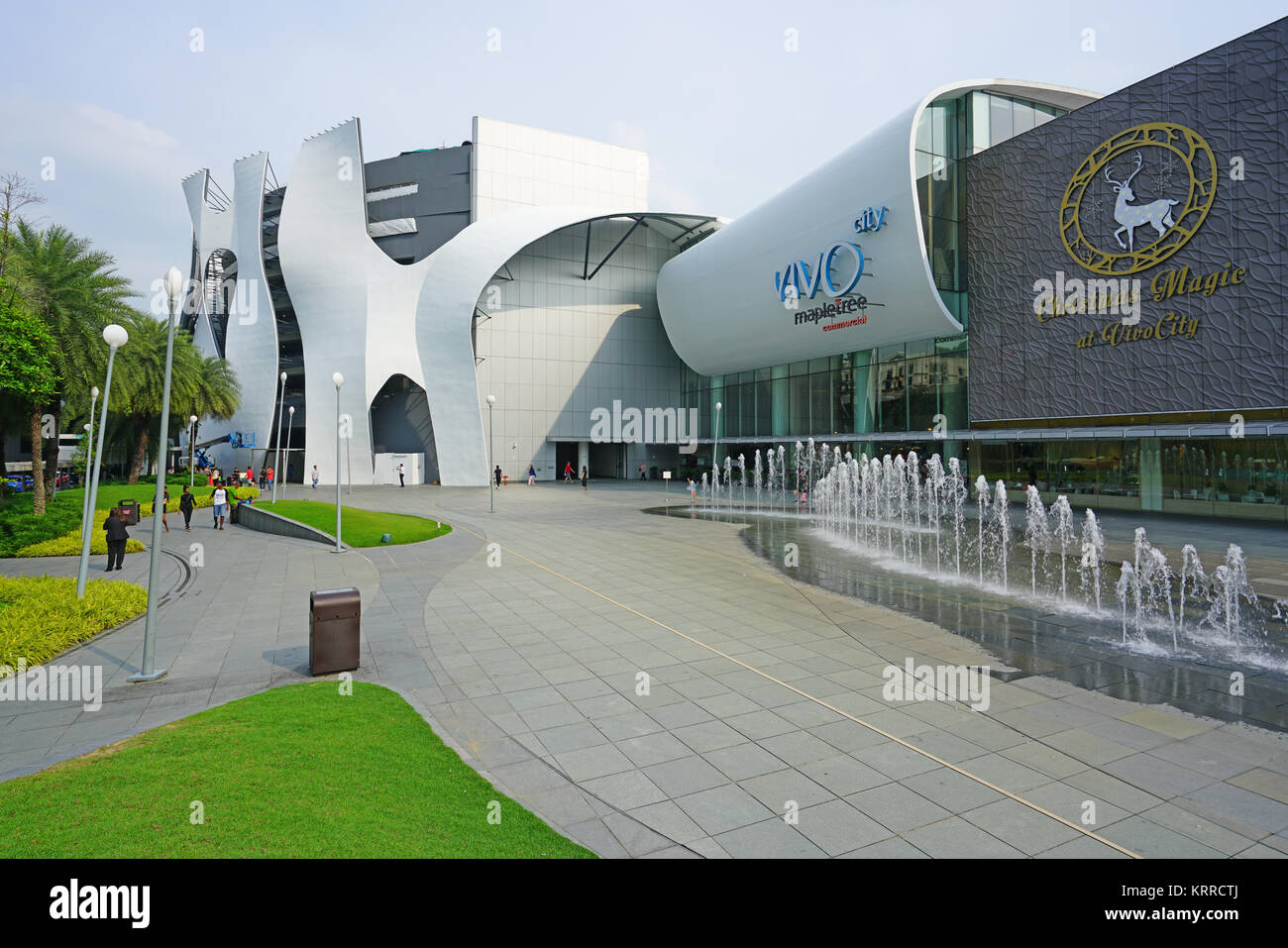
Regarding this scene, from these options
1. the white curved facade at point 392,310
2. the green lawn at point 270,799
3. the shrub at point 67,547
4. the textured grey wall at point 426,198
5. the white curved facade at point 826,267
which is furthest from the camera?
the textured grey wall at point 426,198

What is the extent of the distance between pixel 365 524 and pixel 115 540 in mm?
6866

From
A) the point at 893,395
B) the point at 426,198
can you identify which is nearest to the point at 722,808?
the point at 893,395

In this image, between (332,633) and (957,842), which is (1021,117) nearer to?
(957,842)

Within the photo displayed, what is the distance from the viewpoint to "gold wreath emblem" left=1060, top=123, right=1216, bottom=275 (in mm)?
21750

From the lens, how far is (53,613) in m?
9.82

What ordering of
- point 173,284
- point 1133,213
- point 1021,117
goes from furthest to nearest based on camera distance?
point 1021,117
point 1133,213
point 173,284

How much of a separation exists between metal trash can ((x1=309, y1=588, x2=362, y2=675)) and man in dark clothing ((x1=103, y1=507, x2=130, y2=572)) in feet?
37.1

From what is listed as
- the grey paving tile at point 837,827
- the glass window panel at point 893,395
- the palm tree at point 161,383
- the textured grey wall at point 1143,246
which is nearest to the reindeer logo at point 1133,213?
the textured grey wall at point 1143,246

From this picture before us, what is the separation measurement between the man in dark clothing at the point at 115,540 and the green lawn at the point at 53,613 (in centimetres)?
401

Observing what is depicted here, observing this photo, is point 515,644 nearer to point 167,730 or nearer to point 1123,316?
point 167,730

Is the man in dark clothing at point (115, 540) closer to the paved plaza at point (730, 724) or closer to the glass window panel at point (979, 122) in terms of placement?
the paved plaza at point (730, 724)

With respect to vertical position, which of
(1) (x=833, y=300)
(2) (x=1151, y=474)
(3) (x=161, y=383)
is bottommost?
(2) (x=1151, y=474)

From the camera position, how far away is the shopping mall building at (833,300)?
71.8 ft
